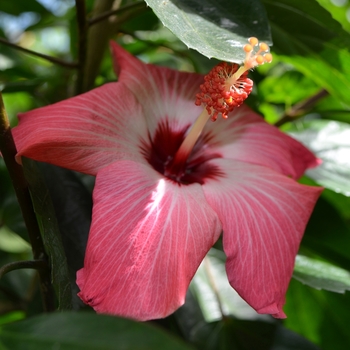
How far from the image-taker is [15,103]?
1.62 metres

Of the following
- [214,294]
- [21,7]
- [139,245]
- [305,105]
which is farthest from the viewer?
[21,7]

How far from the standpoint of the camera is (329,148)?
37.2 inches

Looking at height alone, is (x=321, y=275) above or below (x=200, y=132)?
below

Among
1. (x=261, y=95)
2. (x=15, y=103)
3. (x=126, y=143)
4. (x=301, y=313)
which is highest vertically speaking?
(x=126, y=143)

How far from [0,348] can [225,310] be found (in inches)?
22.9

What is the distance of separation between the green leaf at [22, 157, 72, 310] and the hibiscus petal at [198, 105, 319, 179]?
0.94 ft

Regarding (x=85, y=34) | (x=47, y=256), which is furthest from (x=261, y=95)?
(x=47, y=256)

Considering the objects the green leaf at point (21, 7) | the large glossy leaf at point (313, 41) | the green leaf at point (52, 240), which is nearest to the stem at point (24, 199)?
the green leaf at point (52, 240)

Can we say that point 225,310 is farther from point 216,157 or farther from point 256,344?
point 216,157

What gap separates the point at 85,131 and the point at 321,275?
0.40m

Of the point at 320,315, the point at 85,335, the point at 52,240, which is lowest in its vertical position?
the point at 320,315

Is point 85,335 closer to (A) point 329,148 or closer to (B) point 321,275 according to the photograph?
(B) point 321,275

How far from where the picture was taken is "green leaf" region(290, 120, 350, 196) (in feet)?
2.70

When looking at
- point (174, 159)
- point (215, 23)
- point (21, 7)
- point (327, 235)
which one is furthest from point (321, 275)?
point (21, 7)
